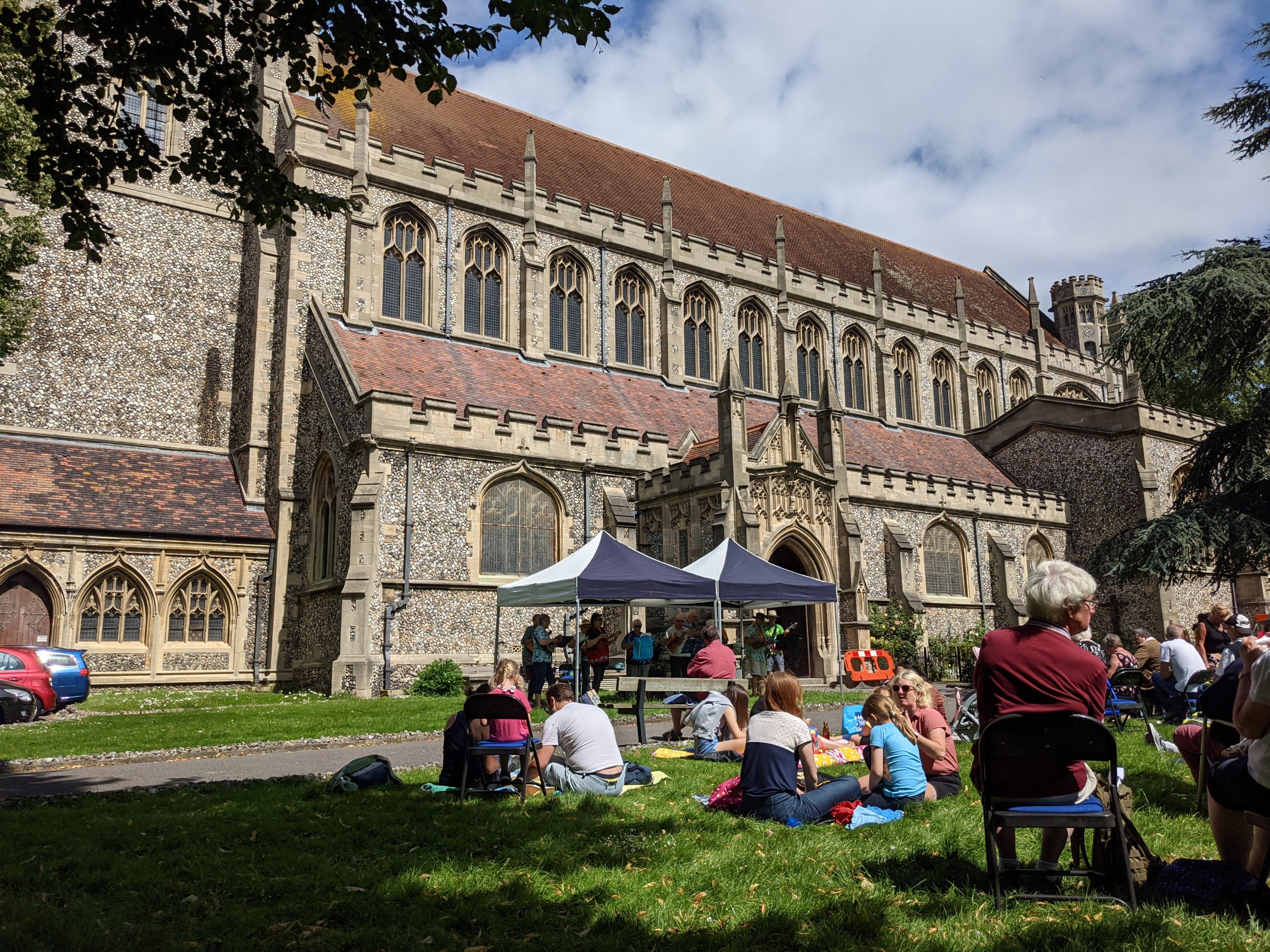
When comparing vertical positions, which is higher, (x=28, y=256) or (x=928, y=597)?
(x=28, y=256)

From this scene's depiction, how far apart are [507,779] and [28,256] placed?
1399 centimetres

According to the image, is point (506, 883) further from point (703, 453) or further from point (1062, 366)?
point (1062, 366)

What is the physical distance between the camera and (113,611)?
63.5 feet

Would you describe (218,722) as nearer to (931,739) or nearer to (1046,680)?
(931,739)

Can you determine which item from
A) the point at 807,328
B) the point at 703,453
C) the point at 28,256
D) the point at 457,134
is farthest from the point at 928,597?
the point at 28,256

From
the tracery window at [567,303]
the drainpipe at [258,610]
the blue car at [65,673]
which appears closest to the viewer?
the blue car at [65,673]

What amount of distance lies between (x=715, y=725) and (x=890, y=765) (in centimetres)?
336

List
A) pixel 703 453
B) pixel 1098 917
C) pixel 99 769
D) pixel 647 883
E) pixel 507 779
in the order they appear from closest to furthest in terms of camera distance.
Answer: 1. pixel 1098 917
2. pixel 647 883
3. pixel 507 779
4. pixel 99 769
5. pixel 703 453

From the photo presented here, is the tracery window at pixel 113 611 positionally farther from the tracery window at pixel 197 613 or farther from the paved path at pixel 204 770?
the paved path at pixel 204 770

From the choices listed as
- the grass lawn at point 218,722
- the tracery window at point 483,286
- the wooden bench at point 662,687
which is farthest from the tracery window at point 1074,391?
the wooden bench at point 662,687

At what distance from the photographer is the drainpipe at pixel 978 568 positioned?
84.1ft

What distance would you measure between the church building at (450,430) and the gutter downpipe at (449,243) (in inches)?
2.8

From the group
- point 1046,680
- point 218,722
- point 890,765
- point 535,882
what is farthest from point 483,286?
point 1046,680

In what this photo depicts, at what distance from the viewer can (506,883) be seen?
4.78 m
